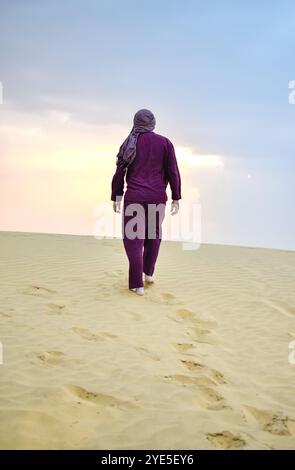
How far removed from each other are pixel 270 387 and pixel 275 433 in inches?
34.7

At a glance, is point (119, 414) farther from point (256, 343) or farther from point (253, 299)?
point (253, 299)

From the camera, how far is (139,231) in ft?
21.7

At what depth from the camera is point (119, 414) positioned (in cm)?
337

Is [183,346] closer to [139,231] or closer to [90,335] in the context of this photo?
[90,335]

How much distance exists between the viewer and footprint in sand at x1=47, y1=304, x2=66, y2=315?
5.99 metres

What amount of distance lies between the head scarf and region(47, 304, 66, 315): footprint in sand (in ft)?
6.69

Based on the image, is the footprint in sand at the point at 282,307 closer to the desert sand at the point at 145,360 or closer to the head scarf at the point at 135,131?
the desert sand at the point at 145,360

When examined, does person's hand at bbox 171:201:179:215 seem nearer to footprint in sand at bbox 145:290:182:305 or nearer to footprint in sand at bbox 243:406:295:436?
footprint in sand at bbox 145:290:182:305

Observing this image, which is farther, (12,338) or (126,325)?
(126,325)

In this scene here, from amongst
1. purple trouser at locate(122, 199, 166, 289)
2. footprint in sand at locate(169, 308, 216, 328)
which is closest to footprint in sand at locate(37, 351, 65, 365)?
footprint in sand at locate(169, 308, 216, 328)

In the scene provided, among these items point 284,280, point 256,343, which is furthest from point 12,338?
point 284,280

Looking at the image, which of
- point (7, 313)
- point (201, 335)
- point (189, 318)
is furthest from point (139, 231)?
point (7, 313)

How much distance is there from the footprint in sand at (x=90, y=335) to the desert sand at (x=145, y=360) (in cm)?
1

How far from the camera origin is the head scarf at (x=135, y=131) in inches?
256
